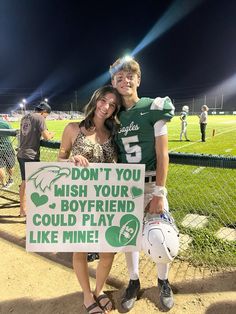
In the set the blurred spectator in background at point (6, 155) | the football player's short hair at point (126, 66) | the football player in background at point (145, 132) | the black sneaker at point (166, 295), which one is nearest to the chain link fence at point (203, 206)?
the blurred spectator in background at point (6, 155)

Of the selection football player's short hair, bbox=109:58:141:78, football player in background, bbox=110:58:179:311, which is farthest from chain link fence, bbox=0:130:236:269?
football player's short hair, bbox=109:58:141:78

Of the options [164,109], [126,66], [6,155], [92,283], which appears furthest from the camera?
[6,155]

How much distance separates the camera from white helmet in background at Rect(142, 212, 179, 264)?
2.53 m

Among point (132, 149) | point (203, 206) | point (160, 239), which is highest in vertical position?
point (132, 149)

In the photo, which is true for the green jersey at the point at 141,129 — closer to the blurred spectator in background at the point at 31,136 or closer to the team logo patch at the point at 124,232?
the team logo patch at the point at 124,232

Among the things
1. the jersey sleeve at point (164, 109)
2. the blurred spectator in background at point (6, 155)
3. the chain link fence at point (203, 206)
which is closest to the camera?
the jersey sleeve at point (164, 109)

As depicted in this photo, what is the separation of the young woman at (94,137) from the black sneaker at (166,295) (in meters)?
0.56

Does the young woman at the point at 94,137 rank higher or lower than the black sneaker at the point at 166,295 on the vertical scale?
higher

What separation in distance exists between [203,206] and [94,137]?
11.0 ft

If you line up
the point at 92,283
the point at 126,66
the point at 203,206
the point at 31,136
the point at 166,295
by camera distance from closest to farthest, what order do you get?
the point at 126,66 < the point at 166,295 < the point at 92,283 < the point at 31,136 < the point at 203,206

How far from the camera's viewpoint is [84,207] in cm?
263

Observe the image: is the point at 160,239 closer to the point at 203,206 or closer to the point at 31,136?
the point at 31,136

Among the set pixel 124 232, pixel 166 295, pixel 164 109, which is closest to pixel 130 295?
pixel 166 295

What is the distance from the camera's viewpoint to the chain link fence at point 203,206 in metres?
3.44
